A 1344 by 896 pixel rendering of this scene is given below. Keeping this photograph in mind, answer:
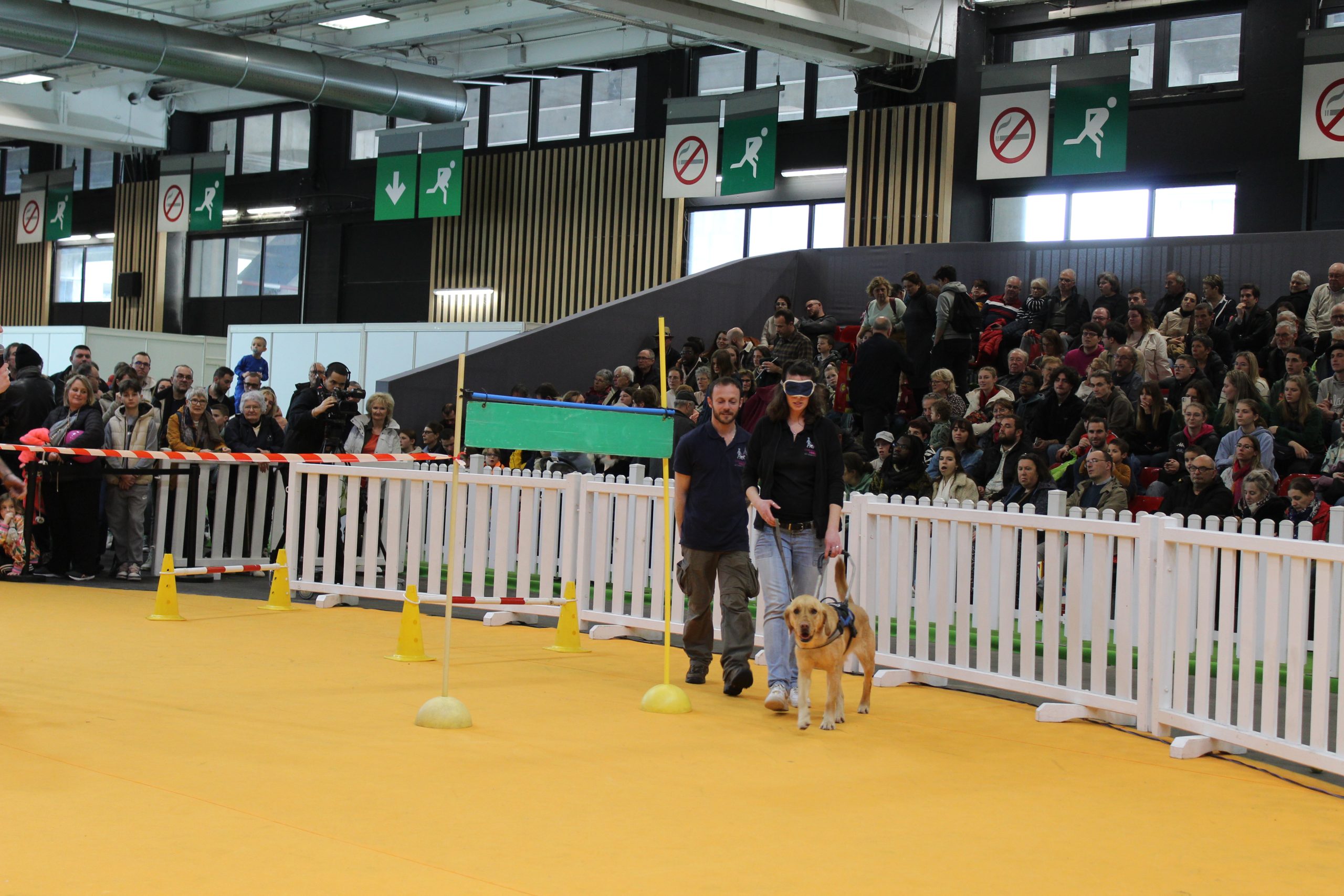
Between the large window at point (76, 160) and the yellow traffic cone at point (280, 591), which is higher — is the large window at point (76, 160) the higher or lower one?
the higher one

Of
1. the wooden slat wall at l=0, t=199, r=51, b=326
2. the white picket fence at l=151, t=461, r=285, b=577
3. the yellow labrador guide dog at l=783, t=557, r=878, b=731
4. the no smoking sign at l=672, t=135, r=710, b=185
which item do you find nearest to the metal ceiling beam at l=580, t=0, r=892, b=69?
the no smoking sign at l=672, t=135, r=710, b=185

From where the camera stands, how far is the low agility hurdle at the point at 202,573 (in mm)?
9008

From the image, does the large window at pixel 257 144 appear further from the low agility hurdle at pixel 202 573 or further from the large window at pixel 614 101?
the low agility hurdle at pixel 202 573

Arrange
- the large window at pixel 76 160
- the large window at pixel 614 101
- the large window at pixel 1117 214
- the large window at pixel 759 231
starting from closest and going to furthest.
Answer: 1. the large window at pixel 1117 214
2. the large window at pixel 759 231
3. the large window at pixel 614 101
4. the large window at pixel 76 160

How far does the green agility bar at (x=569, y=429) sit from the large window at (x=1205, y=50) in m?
13.3

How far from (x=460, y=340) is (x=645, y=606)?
35.3 feet

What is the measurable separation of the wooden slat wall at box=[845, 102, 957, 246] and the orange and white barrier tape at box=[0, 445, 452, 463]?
32.5ft

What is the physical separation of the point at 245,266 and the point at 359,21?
8.15 meters

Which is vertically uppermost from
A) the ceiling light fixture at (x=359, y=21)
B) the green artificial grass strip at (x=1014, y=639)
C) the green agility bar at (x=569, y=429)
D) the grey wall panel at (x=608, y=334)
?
the ceiling light fixture at (x=359, y=21)

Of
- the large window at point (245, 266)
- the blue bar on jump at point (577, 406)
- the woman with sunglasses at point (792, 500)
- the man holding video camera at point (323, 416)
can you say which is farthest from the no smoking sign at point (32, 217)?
the woman with sunglasses at point (792, 500)

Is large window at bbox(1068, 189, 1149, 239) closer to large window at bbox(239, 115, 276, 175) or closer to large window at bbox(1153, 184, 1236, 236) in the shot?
large window at bbox(1153, 184, 1236, 236)

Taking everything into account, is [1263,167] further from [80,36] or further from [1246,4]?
[80,36]

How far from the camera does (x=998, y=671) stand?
735 cm

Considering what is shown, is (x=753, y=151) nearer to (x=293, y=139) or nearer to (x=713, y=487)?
(x=713, y=487)
